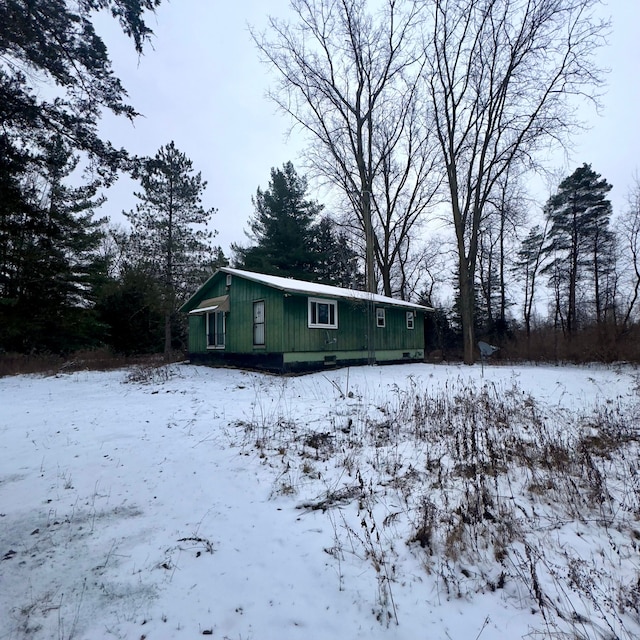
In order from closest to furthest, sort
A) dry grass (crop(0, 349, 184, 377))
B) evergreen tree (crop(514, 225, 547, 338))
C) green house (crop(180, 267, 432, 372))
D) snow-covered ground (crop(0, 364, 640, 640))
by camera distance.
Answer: snow-covered ground (crop(0, 364, 640, 640)), green house (crop(180, 267, 432, 372)), dry grass (crop(0, 349, 184, 377)), evergreen tree (crop(514, 225, 547, 338))

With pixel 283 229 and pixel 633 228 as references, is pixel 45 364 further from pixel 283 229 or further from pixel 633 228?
pixel 633 228

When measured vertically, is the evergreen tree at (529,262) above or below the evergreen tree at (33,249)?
above

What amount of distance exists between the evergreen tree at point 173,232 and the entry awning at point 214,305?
10.6ft

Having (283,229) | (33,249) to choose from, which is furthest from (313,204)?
(33,249)

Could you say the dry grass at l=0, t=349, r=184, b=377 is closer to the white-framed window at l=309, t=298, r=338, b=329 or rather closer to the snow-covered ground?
the white-framed window at l=309, t=298, r=338, b=329

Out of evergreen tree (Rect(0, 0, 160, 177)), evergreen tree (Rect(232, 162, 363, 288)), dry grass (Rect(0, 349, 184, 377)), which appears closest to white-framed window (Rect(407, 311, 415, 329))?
evergreen tree (Rect(232, 162, 363, 288))

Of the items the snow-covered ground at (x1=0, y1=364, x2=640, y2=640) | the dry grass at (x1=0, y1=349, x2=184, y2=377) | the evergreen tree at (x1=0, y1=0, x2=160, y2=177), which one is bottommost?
the snow-covered ground at (x1=0, y1=364, x2=640, y2=640)

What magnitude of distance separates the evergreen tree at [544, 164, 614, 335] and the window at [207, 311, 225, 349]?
21.1 metres

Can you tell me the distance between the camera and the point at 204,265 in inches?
826

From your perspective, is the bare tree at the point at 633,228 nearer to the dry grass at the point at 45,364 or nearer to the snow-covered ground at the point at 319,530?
the snow-covered ground at the point at 319,530

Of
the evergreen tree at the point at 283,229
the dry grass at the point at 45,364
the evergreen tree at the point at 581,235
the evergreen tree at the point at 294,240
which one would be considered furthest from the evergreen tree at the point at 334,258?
the evergreen tree at the point at 581,235

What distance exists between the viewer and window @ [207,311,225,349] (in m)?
16.0

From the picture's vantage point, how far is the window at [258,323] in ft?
44.5

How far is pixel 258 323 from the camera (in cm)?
1377
